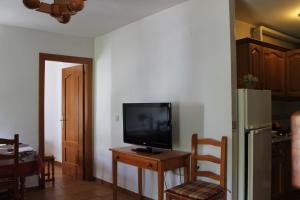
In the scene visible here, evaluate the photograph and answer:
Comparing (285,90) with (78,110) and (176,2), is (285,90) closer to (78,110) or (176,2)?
(176,2)

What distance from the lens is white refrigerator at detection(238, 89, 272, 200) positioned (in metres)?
2.81

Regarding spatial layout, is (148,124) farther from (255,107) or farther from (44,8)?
(44,8)

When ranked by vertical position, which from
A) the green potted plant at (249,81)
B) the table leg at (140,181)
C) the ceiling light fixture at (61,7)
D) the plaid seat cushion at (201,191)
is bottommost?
the table leg at (140,181)

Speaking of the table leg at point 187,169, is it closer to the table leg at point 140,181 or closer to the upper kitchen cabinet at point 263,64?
the table leg at point 140,181

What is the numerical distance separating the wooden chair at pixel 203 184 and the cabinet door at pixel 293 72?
2.10 meters

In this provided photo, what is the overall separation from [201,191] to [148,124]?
40.7 inches

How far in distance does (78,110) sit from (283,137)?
3.28 m

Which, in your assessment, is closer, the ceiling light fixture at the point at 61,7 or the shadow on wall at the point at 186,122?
the ceiling light fixture at the point at 61,7

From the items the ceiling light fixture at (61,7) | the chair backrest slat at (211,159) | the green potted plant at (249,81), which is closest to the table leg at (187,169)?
the chair backrest slat at (211,159)

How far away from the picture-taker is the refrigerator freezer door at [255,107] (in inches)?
111

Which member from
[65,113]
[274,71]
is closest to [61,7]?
[274,71]

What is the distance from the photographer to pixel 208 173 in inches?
113

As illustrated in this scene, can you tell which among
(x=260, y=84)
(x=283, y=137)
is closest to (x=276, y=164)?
(x=283, y=137)

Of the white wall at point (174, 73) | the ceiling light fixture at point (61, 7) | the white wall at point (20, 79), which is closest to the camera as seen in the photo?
the ceiling light fixture at point (61, 7)
